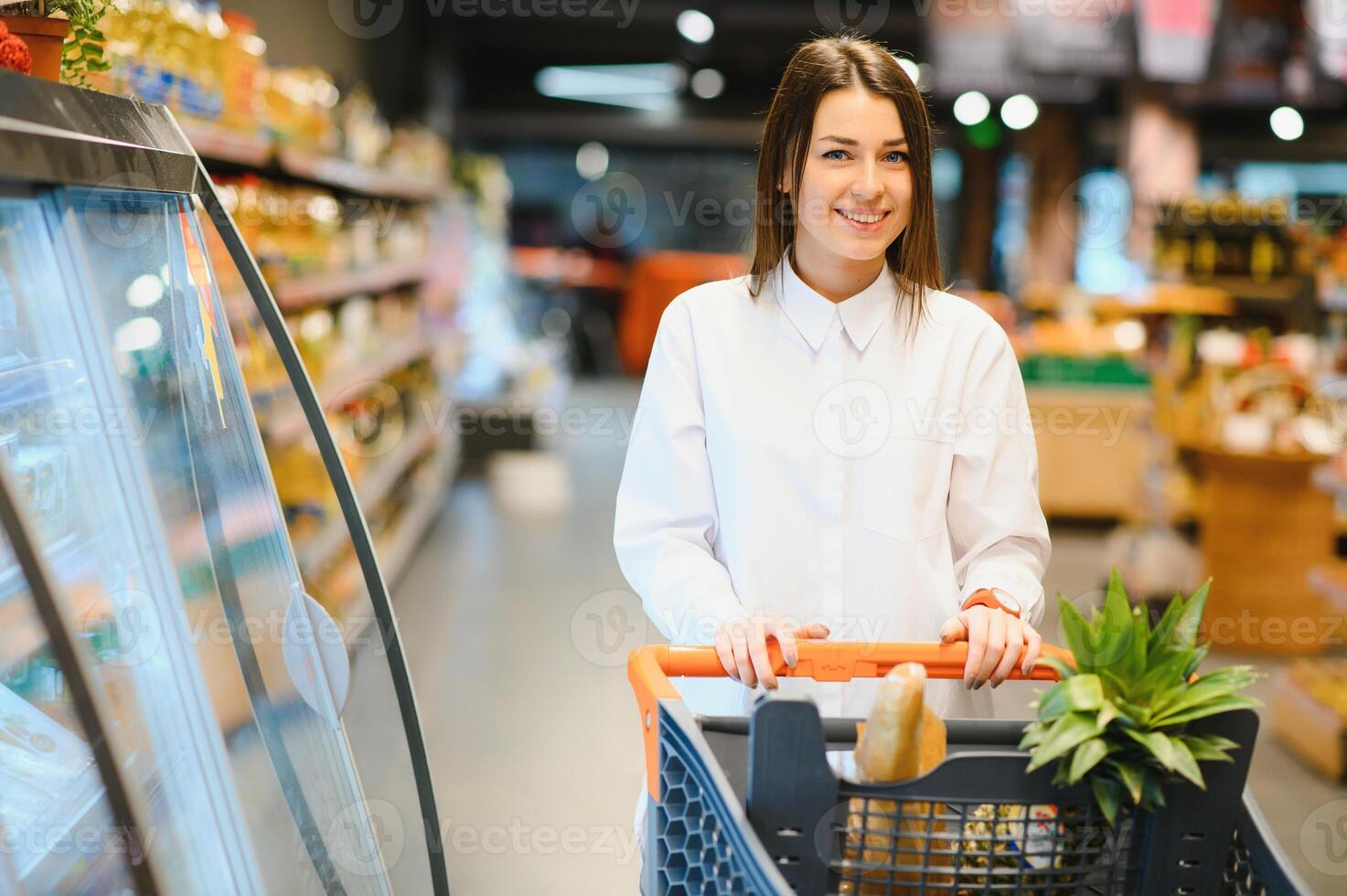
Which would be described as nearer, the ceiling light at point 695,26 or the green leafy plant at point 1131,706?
the green leafy plant at point 1131,706

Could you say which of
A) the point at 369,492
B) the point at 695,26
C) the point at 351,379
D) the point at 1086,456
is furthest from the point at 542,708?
the point at 695,26

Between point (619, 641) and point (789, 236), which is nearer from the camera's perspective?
point (789, 236)

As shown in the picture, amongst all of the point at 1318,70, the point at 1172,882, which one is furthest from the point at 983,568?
the point at 1318,70

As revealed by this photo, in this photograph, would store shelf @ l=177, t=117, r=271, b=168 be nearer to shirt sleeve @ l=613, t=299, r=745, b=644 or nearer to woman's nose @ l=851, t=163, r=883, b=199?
shirt sleeve @ l=613, t=299, r=745, b=644

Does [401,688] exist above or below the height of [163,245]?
below

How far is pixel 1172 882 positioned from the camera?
1177 mm

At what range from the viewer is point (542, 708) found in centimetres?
459

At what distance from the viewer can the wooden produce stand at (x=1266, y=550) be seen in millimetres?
5355

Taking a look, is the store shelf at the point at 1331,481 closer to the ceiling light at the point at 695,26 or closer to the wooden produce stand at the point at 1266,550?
the wooden produce stand at the point at 1266,550

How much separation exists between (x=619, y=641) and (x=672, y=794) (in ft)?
14.0

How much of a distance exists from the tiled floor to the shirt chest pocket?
75.8 inches

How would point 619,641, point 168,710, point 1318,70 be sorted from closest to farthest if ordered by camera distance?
point 168,710 → point 619,641 → point 1318,70

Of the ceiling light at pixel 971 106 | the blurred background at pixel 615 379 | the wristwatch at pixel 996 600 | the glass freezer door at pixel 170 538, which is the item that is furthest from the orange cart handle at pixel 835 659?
the ceiling light at pixel 971 106

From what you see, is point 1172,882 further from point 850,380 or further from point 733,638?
point 850,380
